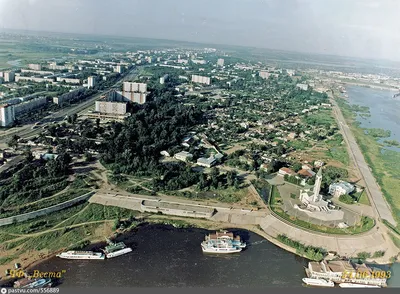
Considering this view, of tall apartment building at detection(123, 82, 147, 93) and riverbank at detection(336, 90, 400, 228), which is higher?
tall apartment building at detection(123, 82, 147, 93)

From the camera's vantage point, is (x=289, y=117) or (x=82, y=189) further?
(x=289, y=117)

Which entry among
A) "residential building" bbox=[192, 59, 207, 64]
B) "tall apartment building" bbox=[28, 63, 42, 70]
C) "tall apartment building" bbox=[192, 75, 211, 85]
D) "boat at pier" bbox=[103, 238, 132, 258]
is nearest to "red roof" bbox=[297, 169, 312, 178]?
"boat at pier" bbox=[103, 238, 132, 258]

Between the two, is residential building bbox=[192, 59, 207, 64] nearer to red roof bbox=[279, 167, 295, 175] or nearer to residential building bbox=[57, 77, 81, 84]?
residential building bbox=[57, 77, 81, 84]

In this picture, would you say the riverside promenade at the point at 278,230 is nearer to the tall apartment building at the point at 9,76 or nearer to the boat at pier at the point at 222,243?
the boat at pier at the point at 222,243

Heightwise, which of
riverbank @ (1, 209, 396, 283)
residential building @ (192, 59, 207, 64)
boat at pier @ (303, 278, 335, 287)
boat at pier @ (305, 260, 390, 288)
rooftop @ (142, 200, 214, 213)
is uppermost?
residential building @ (192, 59, 207, 64)

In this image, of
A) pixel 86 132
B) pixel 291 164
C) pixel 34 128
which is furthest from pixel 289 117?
pixel 34 128

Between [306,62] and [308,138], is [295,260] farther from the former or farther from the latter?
[306,62]
